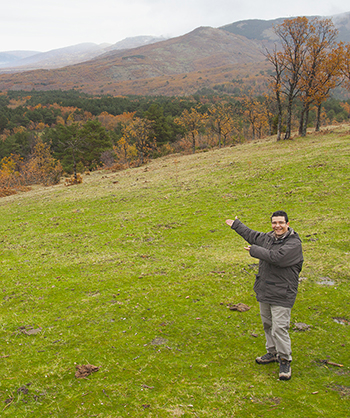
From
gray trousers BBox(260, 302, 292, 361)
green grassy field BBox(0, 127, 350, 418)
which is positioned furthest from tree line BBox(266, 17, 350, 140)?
gray trousers BBox(260, 302, 292, 361)

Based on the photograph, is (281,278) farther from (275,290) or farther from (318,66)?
(318,66)

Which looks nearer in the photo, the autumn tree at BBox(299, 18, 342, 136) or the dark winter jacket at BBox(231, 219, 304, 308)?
the dark winter jacket at BBox(231, 219, 304, 308)

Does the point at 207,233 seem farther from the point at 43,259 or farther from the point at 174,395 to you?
the point at 174,395

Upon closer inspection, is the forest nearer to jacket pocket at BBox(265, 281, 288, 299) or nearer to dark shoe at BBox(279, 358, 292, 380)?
jacket pocket at BBox(265, 281, 288, 299)

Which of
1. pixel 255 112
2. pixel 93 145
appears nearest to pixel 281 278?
pixel 255 112

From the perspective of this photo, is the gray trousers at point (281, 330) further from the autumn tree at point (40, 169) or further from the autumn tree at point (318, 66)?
the autumn tree at point (40, 169)

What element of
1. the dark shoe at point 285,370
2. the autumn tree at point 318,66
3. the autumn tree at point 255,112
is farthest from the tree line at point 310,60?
the dark shoe at point 285,370

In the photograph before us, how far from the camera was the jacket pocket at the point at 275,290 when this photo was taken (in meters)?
5.37

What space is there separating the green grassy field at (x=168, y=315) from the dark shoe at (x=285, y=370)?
99mm

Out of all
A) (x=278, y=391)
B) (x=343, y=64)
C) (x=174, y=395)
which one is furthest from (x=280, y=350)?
(x=343, y=64)

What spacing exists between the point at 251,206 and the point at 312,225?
4.92 metres

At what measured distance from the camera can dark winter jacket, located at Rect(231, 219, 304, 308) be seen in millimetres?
5234

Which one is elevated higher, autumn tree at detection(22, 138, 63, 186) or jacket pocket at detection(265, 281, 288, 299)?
jacket pocket at detection(265, 281, 288, 299)

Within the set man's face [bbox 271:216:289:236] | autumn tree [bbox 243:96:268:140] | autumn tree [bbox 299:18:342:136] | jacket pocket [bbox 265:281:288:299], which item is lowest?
jacket pocket [bbox 265:281:288:299]
